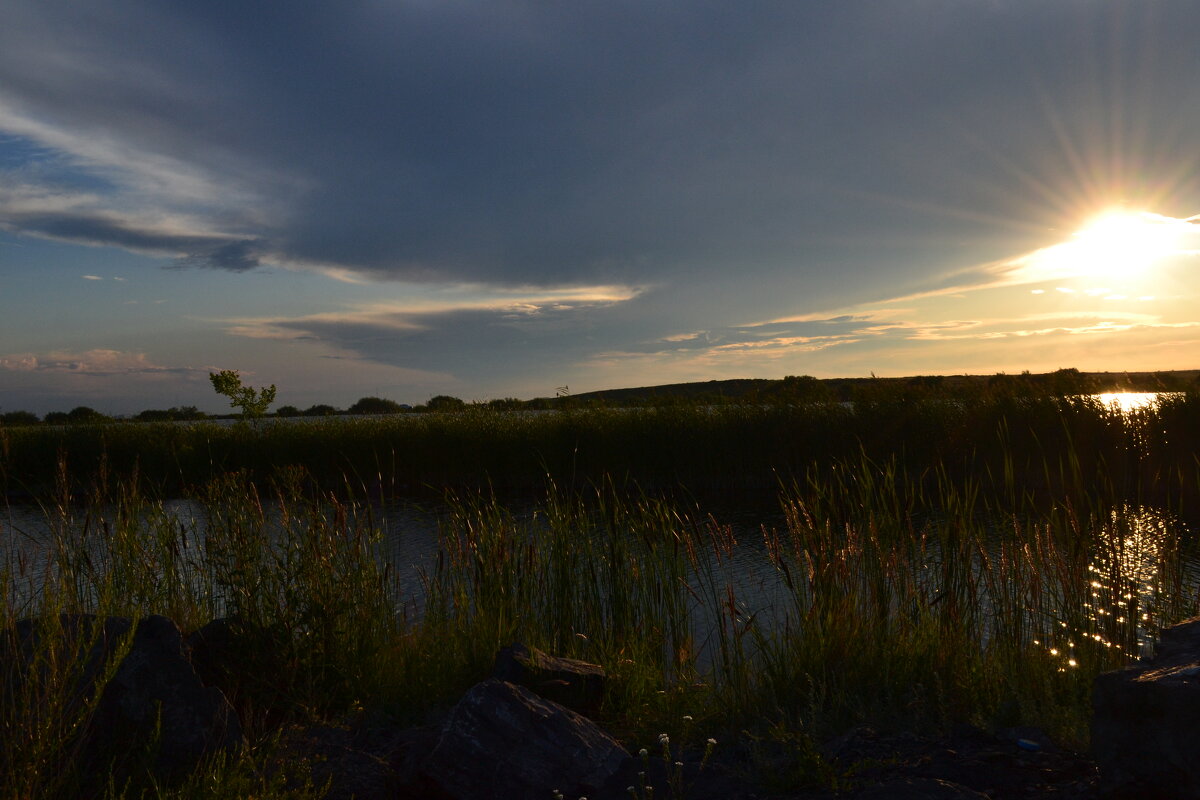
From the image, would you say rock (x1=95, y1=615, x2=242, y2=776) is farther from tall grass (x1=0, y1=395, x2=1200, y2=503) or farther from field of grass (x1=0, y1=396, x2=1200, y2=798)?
tall grass (x1=0, y1=395, x2=1200, y2=503)

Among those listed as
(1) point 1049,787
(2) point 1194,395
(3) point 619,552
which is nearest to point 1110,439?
(2) point 1194,395

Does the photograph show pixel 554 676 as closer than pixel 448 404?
Yes

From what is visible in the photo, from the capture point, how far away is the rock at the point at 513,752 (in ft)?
10.6

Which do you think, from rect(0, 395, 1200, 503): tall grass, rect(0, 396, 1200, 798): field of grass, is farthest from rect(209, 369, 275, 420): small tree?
rect(0, 396, 1200, 798): field of grass

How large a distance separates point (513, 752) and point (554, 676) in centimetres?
103

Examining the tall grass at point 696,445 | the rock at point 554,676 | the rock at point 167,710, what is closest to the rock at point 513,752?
the rock at point 554,676

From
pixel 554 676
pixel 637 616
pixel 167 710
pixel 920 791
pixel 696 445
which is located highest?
pixel 696 445

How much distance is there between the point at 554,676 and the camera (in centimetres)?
434

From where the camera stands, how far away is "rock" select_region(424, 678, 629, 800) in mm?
3232

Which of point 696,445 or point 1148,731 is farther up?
point 696,445

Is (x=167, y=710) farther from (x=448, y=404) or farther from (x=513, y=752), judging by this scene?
(x=448, y=404)

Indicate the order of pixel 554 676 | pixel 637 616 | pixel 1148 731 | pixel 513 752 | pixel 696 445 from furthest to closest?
pixel 696 445, pixel 637 616, pixel 554 676, pixel 513 752, pixel 1148 731

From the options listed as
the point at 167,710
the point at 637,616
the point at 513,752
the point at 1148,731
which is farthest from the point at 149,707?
the point at 1148,731

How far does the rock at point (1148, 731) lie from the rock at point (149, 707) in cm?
335
